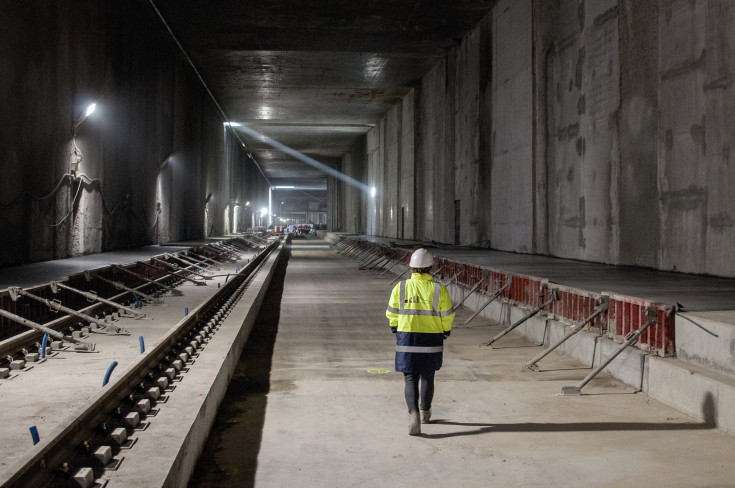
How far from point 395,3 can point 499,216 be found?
7472 millimetres

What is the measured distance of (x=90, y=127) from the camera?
731 inches

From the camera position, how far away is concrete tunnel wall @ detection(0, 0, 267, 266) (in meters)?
14.0

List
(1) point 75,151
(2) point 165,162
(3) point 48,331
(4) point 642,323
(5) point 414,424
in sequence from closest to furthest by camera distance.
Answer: (5) point 414,424 < (4) point 642,323 < (3) point 48,331 < (1) point 75,151 < (2) point 165,162

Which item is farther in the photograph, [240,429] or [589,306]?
[589,306]

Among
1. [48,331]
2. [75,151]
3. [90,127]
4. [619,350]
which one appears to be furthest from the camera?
[90,127]

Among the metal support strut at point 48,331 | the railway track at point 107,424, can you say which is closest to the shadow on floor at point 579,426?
the railway track at point 107,424

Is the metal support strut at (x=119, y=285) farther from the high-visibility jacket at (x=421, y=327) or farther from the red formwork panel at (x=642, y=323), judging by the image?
the red formwork panel at (x=642, y=323)

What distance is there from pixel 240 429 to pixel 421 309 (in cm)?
177

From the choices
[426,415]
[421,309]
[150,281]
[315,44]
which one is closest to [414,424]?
[426,415]

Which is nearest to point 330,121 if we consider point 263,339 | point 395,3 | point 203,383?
point 395,3

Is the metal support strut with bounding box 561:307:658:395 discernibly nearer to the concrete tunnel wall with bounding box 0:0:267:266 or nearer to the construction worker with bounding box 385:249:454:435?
the construction worker with bounding box 385:249:454:435

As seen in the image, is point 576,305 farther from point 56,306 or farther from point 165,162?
point 165,162

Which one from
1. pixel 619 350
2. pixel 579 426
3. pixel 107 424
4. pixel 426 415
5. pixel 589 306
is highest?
pixel 589 306

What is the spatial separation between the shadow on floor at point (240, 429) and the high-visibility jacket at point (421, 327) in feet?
4.39
